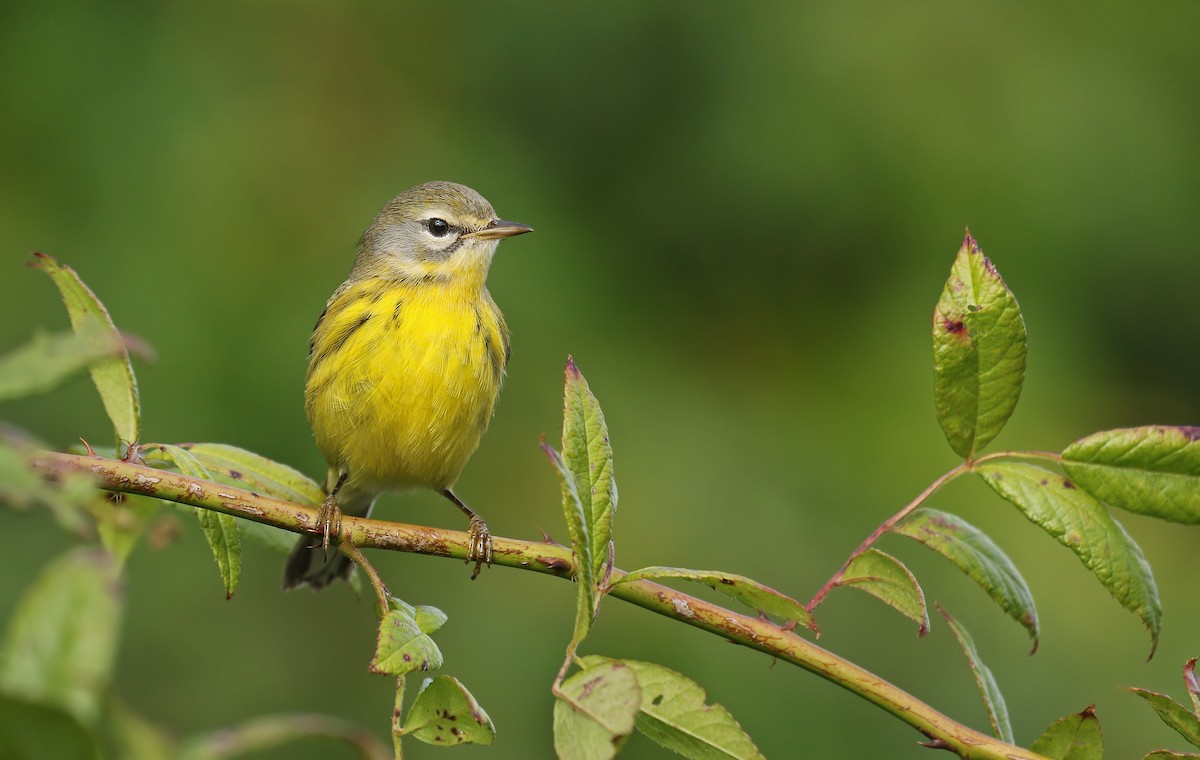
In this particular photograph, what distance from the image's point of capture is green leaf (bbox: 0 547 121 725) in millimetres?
796

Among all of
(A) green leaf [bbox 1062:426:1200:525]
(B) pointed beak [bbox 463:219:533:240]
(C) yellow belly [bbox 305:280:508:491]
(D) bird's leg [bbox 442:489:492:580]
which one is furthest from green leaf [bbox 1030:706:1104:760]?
(B) pointed beak [bbox 463:219:533:240]

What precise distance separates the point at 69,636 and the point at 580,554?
73 centimetres

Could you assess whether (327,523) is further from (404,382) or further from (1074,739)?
(404,382)

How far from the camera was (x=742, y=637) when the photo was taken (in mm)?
1653

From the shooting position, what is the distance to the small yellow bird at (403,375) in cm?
346

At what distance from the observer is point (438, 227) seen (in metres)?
4.20

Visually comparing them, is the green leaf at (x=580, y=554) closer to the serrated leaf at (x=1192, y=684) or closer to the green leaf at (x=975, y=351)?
the green leaf at (x=975, y=351)

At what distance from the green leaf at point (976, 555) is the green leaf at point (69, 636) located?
1.21 metres

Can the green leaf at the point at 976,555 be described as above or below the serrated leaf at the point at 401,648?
above

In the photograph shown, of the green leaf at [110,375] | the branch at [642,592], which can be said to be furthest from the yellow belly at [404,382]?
the branch at [642,592]

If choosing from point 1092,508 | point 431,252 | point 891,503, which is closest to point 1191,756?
point 1092,508

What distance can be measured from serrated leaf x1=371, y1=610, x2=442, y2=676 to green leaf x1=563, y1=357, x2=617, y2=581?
0.24 meters

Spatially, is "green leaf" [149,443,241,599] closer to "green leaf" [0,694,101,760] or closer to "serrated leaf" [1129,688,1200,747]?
"green leaf" [0,694,101,760]

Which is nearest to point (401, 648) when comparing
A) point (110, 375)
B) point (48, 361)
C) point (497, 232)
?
point (48, 361)
